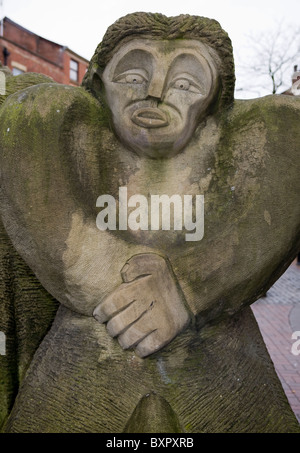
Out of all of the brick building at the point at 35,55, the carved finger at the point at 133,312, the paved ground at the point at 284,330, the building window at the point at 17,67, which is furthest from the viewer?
the building window at the point at 17,67

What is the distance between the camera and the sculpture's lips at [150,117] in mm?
1507

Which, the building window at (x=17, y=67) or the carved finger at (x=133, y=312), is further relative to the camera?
the building window at (x=17, y=67)

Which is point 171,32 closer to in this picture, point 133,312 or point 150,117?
point 150,117

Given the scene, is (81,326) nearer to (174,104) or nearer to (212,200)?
(212,200)


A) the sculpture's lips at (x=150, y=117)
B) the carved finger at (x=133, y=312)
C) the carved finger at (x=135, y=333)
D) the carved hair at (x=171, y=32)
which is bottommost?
the carved finger at (x=135, y=333)

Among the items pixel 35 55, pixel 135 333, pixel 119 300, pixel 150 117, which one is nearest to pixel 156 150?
pixel 150 117

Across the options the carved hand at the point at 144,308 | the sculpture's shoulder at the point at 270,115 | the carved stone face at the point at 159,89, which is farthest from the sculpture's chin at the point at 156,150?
the carved hand at the point at 144,308

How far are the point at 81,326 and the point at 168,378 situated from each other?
39 centimetres

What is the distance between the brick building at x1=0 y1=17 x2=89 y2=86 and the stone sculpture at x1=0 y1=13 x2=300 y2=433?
17.0 m

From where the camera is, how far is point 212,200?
5.40 feet

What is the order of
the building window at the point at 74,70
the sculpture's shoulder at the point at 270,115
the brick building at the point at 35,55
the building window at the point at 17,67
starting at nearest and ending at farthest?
the sculpture's shoulder at the point at 270,115 → the brick building at the point at 35,55 → the building window at the point at 17,67 → the building window at the point at 74,70

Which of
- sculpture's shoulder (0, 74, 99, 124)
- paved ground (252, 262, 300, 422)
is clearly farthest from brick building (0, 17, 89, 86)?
sculpture's shoulder (0, 74, 99, 124)

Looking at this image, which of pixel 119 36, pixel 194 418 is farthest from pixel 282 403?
pixel 119 36

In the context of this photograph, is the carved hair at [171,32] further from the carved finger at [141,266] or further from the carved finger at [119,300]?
the carved finger at [119,300]
